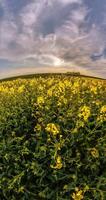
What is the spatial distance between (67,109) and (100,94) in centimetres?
119

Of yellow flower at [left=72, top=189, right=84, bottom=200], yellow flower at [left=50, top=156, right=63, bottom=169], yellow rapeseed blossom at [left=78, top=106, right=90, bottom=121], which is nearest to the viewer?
yellow flower at [left=72, top=189, right=84, bottom=200]

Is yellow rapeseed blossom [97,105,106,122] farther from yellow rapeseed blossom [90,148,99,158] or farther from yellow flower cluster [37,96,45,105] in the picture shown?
yellow flower cluster [37,96,45,105]

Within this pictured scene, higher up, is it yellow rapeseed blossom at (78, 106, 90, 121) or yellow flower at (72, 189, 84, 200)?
yellow rapeseed blossom at (78, 106, 90, 121)

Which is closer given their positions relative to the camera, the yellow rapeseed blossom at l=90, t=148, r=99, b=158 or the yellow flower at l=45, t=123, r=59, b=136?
the yellow rapeseed blossom at l=90, t=148, r=99, b=158

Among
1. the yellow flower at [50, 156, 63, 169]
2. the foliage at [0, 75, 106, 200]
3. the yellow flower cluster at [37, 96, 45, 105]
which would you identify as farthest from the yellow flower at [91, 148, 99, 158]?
the yellow flower cluster at [37, 96, 45, 105]

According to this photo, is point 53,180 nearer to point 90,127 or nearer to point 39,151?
point 39,151

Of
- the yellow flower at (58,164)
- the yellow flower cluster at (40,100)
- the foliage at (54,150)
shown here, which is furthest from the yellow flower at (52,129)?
the yellow flower cluster at (40,100)

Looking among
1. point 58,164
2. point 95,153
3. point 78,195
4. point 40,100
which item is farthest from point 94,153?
point 40,100

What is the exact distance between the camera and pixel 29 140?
7180mm

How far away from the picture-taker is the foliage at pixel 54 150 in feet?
21.4

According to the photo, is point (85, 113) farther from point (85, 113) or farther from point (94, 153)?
point (94, 153)

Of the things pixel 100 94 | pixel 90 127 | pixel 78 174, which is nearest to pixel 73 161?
pixel 78 174

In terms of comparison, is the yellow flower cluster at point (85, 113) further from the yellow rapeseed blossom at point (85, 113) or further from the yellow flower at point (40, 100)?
the yellow flower at point (40, 100)

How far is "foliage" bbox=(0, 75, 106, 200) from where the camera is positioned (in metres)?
6.51
